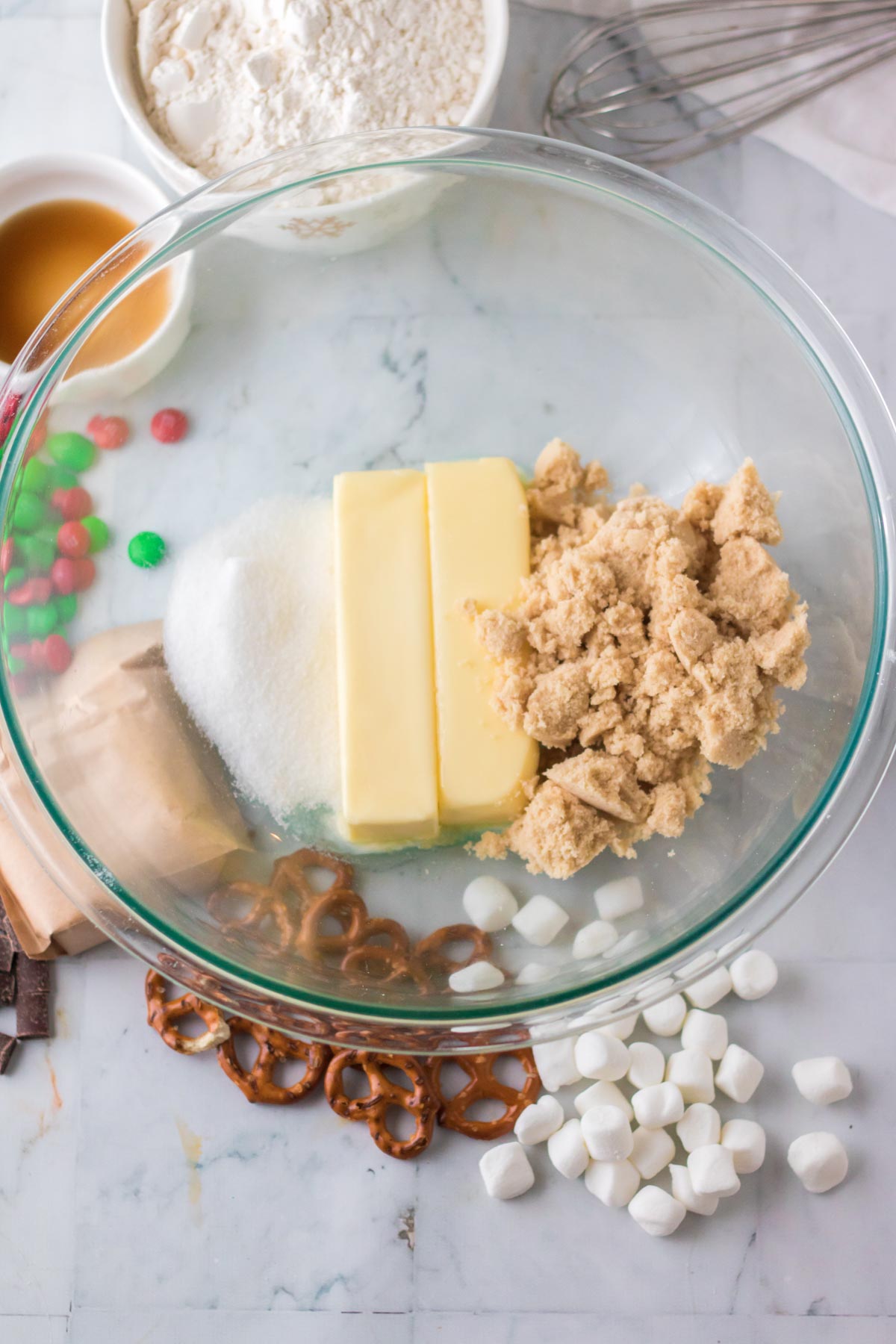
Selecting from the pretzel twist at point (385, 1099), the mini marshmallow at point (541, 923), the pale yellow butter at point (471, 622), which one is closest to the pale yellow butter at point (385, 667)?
the pale yellow butter at point (471, 622)

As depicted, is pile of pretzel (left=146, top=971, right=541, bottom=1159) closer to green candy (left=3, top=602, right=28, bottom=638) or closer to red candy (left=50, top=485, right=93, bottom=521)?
green candy (left=3, top=602, right=28, bottom=638)

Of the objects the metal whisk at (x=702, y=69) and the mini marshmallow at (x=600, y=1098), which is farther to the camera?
the metal whisk at (x=702, y=69)

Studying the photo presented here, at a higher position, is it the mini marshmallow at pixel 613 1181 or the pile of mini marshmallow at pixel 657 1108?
the pile of mini marshmallow at pixel 657 1108

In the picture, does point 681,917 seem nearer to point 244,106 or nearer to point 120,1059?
point 120,1059

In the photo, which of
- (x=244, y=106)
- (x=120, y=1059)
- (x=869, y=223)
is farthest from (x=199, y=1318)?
→ (x=869, y=223)

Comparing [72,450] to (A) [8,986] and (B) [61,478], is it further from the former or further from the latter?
(A) [8,986]

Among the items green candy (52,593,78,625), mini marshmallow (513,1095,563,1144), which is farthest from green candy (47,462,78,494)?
mini marshmallow (513,1095,563,1144)

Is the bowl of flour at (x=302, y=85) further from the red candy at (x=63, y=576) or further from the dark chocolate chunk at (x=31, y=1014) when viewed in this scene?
the dark chocolate chunk at (x=31, y=1014)
